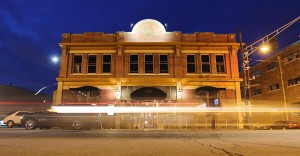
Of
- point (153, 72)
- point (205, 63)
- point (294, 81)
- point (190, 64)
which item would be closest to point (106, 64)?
Answer: point (153, 72)

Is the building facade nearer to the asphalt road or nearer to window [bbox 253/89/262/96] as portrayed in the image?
the asphalt road

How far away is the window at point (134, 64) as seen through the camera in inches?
945

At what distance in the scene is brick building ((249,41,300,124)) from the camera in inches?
1198

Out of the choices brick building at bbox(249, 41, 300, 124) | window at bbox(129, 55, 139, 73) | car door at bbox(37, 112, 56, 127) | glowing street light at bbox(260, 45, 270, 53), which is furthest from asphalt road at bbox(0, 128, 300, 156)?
brick building at bbox(249, 41, 300, 124)

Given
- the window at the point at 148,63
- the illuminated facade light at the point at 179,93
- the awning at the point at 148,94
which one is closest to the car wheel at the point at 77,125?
the awning at the point at 148,94

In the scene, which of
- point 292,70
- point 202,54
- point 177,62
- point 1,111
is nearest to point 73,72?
point 177,62

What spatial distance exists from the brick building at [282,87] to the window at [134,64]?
1469 centimetres

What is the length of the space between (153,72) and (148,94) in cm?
313

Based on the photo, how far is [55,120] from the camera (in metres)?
16.4

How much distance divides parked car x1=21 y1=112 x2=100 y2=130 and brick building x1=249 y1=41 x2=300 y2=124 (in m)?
20.3

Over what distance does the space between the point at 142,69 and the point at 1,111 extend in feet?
77.5

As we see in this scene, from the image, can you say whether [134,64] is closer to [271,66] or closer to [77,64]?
[77,64]

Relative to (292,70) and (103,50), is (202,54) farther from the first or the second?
(292,70)

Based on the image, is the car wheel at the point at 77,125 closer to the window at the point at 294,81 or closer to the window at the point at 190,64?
the window at the point at 190,64
